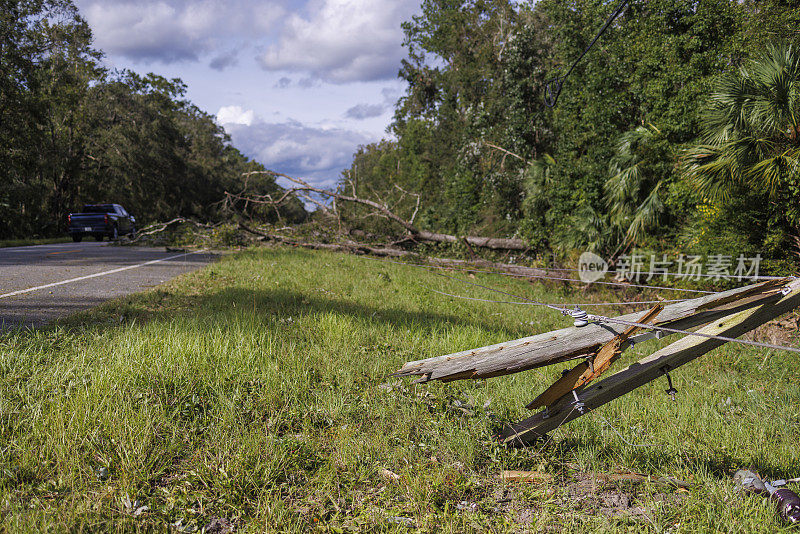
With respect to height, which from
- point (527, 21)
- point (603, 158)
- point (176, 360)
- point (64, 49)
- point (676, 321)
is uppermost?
point (527, 21)

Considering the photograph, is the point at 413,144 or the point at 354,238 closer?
the point at 354,238

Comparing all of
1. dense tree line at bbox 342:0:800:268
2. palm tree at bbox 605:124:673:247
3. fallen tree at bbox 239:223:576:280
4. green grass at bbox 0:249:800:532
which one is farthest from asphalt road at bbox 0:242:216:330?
palm tree at bbox 605:124:673:247

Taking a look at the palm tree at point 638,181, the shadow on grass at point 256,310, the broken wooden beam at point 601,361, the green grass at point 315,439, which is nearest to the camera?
the broken wooden beam at point 601,361

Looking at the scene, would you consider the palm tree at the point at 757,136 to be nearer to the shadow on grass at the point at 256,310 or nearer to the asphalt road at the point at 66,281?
the shadow on grass at the point at 256,310

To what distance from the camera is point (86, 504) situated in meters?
2.14

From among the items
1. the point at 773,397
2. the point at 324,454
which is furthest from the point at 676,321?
the point at 773,397

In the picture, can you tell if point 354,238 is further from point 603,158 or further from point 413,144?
point 413,144

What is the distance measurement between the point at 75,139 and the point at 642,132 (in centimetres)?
3112

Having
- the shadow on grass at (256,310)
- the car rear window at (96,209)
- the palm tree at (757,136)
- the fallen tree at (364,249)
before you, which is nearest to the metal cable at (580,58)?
the palm tree at (757,136)

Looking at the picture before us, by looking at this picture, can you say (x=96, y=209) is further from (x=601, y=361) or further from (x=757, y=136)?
(x=757, y=136)

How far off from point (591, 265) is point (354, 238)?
28.8 feet

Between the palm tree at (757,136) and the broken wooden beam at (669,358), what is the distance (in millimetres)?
7780

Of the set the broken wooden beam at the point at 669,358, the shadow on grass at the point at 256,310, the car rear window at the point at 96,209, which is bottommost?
the shadow on grass at the point at 256,310

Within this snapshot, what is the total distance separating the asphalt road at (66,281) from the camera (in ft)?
16.4
